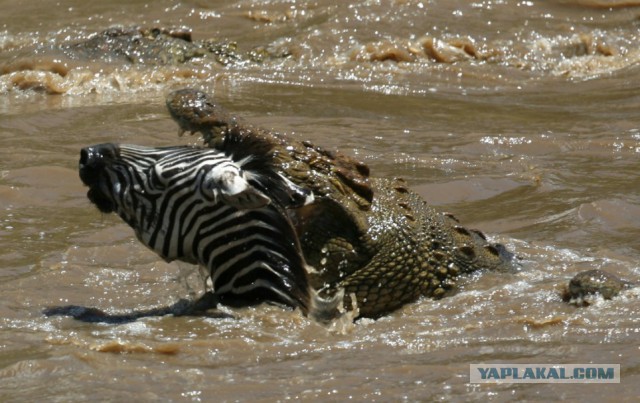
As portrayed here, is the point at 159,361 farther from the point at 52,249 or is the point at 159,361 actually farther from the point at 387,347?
the point at 52,249

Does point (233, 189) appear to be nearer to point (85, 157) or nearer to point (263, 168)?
point (263, 168)

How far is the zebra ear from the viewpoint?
4602 mm

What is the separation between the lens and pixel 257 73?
12.3 meters

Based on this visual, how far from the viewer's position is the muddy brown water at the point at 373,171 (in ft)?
14.1

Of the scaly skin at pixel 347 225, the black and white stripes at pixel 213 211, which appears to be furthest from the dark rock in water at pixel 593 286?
the black and white stripes at pixel 213 211

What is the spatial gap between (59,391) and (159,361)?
1.46 feet

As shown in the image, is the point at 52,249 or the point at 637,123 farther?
the point at 637,123

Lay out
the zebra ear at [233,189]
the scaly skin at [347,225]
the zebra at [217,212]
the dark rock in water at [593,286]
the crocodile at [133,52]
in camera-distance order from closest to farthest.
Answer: the zebra ear at [233,189], the zebra at [217,212], the scaly skin at [347,225], the dark rock in water at [593,286], the crocodile at [133,52]

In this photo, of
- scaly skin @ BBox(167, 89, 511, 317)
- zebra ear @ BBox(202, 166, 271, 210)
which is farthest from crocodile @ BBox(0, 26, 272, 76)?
zebra ear @ BBox(202, 166, 271, 210)

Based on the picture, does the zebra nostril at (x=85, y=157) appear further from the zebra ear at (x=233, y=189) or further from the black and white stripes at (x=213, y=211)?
the zebra ear at (x=233, y=189)

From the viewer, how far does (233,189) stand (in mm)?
4637

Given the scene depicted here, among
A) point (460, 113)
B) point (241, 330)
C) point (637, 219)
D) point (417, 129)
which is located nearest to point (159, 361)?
point (241, 330)

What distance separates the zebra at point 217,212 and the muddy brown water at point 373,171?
127 millimetres

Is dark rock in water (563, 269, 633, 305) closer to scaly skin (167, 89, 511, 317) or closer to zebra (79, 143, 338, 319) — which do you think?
scaly skin (167, 89, 511, 317)
